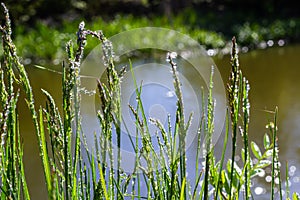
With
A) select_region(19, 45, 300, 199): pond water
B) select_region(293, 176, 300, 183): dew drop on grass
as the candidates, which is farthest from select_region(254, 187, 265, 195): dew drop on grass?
select_region(293, 176, 300, 183): dew drop on grass

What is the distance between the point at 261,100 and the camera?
14.5 ft

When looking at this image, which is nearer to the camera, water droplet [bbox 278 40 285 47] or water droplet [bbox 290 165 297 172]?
water droplet [bbox 290 165 297 172]

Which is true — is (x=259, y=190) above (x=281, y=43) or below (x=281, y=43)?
below

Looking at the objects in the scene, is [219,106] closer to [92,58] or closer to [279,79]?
[279,79]

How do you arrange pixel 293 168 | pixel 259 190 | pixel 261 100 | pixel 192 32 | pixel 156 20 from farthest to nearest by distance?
pixel 156 20 < pixel 192 32 < pixel 261 100 < pixel 293 168 < pixel 259 190

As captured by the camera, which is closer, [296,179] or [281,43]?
[296,179]

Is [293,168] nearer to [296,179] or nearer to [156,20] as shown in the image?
[296,179]

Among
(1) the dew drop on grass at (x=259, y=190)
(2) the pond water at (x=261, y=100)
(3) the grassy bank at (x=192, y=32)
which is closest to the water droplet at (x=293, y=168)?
(2) the pond water at (x=261, y=100)

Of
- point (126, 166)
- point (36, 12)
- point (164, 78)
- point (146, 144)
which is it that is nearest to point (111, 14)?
point (36, 12)

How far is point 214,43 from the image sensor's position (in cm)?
732

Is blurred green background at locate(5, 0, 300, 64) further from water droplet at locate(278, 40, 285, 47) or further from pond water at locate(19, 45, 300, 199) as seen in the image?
pond water at locate(19, 45, 300, 199)

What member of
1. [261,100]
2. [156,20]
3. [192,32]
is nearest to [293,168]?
[261,100]

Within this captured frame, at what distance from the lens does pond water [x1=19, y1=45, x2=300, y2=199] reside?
2.97 m

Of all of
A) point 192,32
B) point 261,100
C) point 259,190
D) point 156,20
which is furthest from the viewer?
point 156,20
